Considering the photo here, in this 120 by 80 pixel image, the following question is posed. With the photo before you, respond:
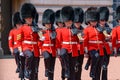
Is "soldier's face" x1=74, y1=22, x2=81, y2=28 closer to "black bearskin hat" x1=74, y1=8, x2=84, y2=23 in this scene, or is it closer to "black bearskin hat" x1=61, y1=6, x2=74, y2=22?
"black bearskin hat" x1=74, y1=8, x2=84, y2=23

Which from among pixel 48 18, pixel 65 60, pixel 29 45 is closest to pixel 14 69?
pixel 48 18

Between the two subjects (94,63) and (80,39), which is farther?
(80,39)

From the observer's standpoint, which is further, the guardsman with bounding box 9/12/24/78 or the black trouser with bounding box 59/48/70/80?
the guardsman with bounding box 9/12/24/78

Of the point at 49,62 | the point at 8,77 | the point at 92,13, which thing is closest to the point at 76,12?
the point at 92,13

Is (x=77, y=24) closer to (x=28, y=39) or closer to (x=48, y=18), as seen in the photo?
(x=48, y=18)

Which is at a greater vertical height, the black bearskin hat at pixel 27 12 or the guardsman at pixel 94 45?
the black bearskin hat at pixel 27 12

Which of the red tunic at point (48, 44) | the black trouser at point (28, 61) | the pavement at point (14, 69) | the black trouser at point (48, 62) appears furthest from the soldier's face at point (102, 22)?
the pavement at point (14, 69)

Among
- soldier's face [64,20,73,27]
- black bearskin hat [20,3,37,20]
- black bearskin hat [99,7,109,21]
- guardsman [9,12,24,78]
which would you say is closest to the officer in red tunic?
guardsman [9,12,24,78]

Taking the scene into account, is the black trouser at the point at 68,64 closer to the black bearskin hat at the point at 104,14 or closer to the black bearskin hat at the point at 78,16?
the black bearskin hat at the point at 78,16

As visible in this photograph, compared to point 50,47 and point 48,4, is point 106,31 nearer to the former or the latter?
point 50,47

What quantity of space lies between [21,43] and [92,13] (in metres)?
1.64

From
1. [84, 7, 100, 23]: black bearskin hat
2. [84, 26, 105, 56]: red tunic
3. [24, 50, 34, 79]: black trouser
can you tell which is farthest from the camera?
[84, 7, 100, 23]: black bearskin hat

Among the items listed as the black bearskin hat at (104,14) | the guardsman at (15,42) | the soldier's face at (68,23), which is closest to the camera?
the soldier's face at (68,23)

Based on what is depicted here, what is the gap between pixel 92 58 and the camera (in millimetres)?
12945
